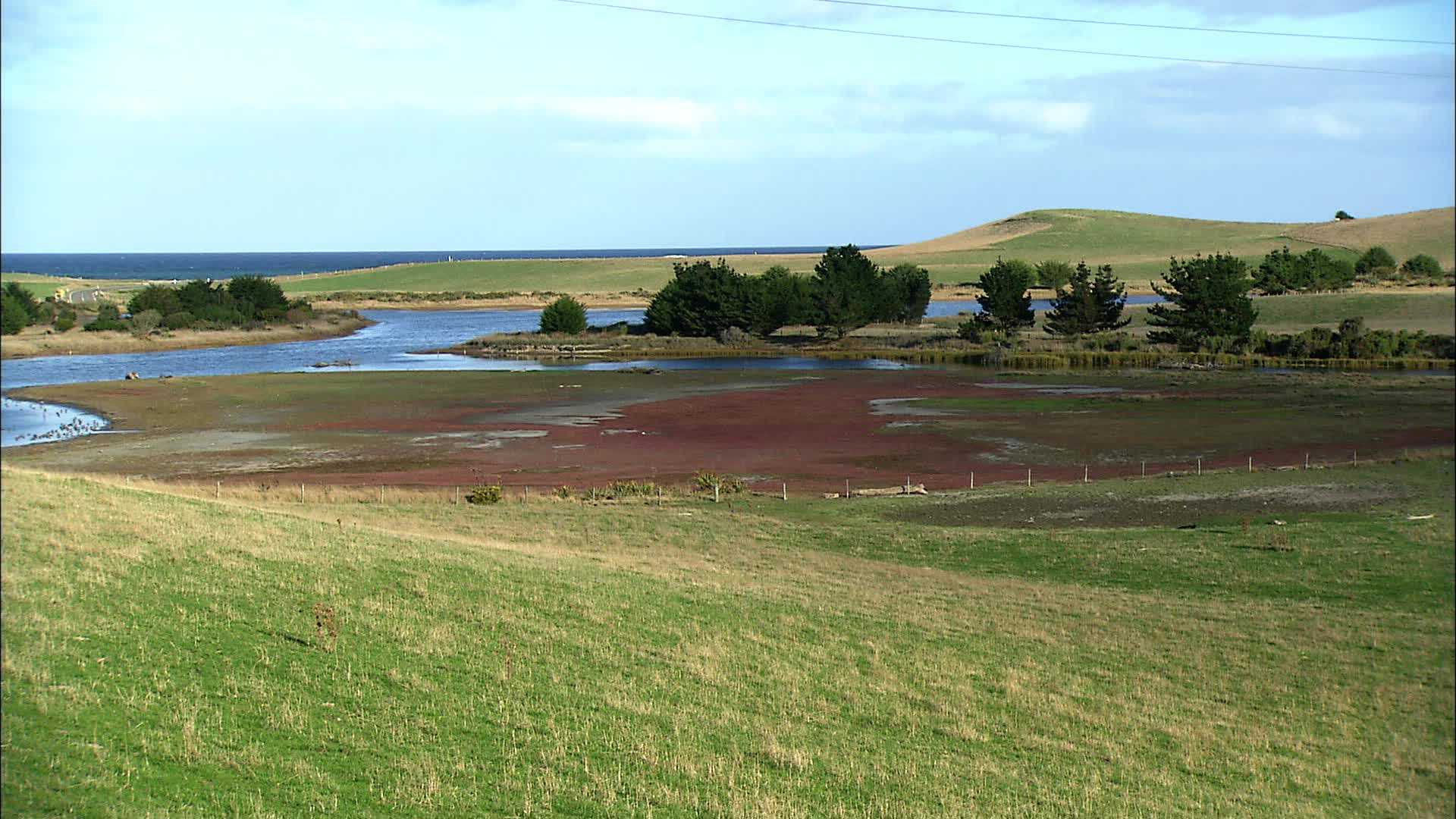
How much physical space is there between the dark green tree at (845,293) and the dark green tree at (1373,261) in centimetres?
4399

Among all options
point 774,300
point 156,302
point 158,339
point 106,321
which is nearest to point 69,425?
point 106,321

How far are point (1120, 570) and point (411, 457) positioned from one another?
29640mm

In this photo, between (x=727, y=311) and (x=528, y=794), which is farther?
(x=727, y=311)

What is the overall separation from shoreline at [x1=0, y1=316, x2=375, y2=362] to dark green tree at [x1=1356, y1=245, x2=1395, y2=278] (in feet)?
314

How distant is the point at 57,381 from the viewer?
51.1m

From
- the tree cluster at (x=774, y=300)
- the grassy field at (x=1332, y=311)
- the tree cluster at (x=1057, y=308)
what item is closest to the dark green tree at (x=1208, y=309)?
the grassy field at (x=1332, y=311)

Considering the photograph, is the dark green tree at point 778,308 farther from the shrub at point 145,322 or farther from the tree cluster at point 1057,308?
the shrub at point 145,322

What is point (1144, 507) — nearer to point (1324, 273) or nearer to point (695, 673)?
point (695, 673)

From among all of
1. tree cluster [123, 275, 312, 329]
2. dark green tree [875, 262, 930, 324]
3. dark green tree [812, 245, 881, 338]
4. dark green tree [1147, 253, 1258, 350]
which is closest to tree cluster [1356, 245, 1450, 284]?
dark green tree [1147, 253, 1258, 350]

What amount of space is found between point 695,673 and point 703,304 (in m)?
96.3

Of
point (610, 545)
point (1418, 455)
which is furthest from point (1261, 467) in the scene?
point (610, 545)

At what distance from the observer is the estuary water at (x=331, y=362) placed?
1820 inches

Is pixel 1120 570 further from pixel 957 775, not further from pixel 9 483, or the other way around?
pixel 9 483

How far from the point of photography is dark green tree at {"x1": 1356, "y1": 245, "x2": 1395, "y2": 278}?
112m
